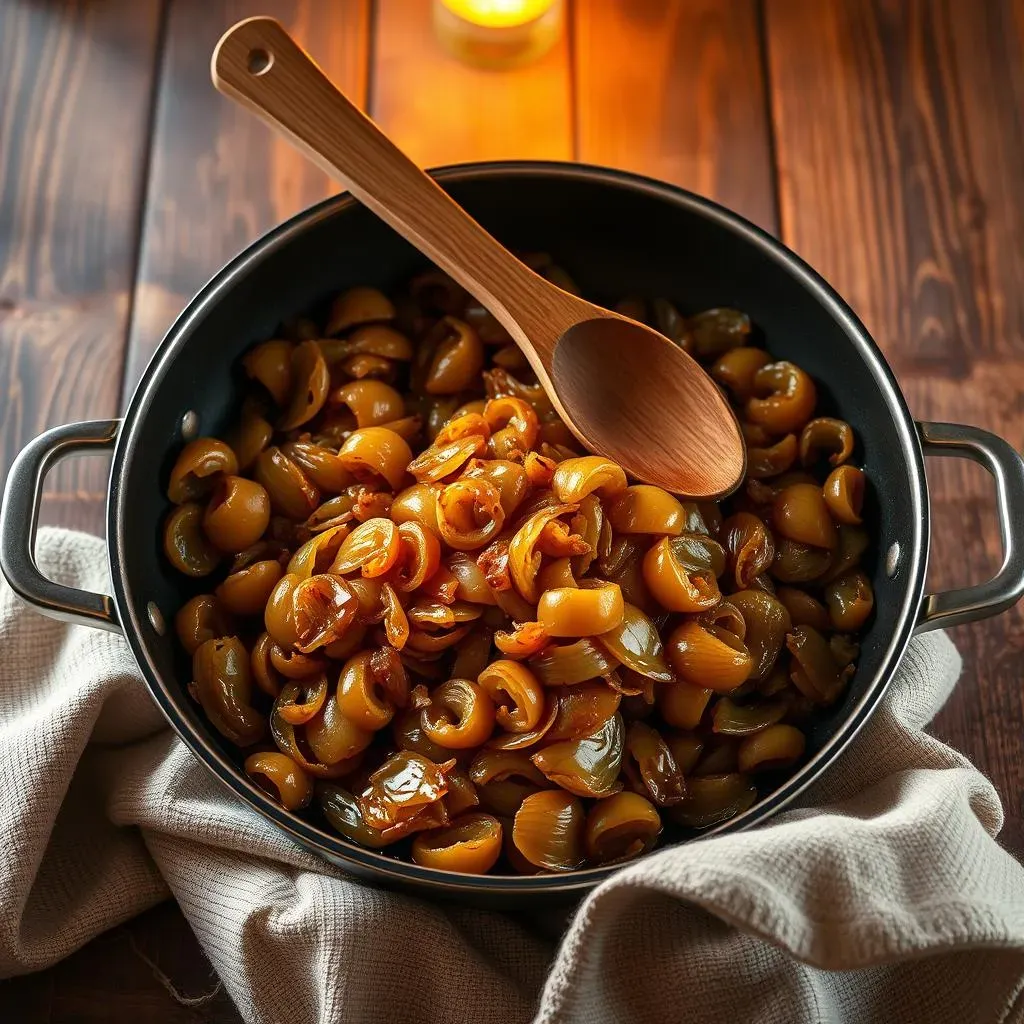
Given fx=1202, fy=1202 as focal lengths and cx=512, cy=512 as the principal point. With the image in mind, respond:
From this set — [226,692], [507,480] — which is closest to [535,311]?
[507,480]

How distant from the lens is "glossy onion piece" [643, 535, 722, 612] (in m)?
1.25

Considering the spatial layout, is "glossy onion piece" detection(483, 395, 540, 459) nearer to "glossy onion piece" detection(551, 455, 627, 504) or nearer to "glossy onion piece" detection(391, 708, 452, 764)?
"glossy onion piece" detection(551, 455, 627, 504)

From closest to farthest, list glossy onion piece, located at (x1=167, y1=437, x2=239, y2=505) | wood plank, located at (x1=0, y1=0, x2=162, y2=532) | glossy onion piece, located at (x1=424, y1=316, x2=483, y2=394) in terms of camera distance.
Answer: glossy onion piece, located at (x1=167, y1=437, x2=239, y2=505) < glossy onion piece, located at (x1=424, y1=316, x2=483, y2=394) < wood plank, located at (x1=0, y1=0, x2=162, y2=532)

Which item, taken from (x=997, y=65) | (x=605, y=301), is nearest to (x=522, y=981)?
(x=605, y=301)

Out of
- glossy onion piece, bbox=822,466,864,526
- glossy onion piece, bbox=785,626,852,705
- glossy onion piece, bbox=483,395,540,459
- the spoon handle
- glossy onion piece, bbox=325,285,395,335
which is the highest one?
the spoon handle

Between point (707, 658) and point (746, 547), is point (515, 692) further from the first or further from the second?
point (746, 547)

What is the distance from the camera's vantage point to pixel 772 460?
1448 millimetres

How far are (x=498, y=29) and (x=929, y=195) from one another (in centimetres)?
72

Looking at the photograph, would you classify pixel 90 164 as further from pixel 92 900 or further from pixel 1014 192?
pixel 1014 192

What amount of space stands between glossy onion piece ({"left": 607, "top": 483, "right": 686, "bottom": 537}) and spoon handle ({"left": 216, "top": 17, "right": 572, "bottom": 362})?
22 centimetres

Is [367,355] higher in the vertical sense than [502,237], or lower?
lower

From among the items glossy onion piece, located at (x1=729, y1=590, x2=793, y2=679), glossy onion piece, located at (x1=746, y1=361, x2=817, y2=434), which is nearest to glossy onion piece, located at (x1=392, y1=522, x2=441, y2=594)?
glossy onion piece, located at (x1=729, y1=590, x2=793, y2=679)

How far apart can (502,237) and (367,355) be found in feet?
0.80

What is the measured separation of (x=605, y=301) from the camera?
1.62 metres
